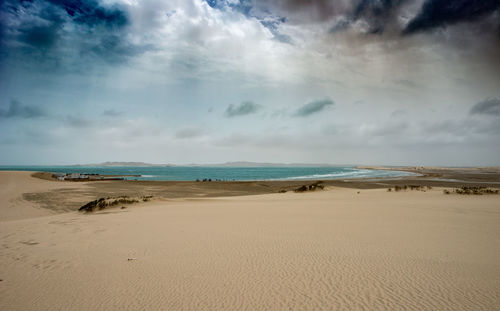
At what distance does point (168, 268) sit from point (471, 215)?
38.8 feet

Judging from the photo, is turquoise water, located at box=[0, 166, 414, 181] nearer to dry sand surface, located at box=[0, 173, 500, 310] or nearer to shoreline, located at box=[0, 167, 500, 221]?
shoreline, located at box=[0, 167, 500, 221]

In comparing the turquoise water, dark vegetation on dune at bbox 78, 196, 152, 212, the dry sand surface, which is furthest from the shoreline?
the turquoise water

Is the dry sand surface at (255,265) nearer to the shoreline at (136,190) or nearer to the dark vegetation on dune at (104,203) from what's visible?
the dark vegetation on dune at (104,203)

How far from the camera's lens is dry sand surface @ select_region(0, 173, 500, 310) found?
3.93m

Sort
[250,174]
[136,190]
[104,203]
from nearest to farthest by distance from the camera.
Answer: [104,203] < [136,190] < [250,174]

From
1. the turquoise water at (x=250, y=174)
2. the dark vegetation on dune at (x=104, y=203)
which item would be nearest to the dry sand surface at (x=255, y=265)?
the dark vegetation on dune at (x=104, y=203)

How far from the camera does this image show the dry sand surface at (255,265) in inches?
155

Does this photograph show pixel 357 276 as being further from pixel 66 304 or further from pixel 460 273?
pixel 66 304

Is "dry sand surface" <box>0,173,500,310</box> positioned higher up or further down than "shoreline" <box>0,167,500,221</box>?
higher up

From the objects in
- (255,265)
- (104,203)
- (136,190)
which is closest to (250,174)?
(136,190)

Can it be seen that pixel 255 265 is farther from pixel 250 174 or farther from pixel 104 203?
pixel 250 174

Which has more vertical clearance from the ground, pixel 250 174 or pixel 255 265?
pixel 255 265

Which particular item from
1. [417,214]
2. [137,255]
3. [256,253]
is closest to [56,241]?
[137,255]

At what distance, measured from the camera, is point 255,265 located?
527 cm
